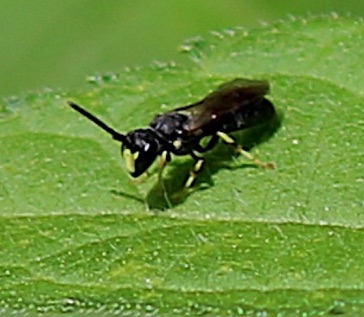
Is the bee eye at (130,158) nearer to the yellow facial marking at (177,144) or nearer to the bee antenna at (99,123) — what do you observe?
the bee antenna at (99,123)

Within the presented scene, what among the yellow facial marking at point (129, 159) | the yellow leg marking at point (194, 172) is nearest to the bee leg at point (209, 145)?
the yellow leg marking at point (194, 172)

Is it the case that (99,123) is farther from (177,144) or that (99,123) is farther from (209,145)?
(209,145)

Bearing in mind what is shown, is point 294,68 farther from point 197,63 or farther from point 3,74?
point 3,74

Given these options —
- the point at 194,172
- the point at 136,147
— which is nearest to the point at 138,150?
the point at 136,147

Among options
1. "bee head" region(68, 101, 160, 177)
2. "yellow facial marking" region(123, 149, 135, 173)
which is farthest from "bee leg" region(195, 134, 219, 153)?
"yellow facial marking" region(123, 149, 135, 173)

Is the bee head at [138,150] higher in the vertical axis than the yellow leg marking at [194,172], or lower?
higher
